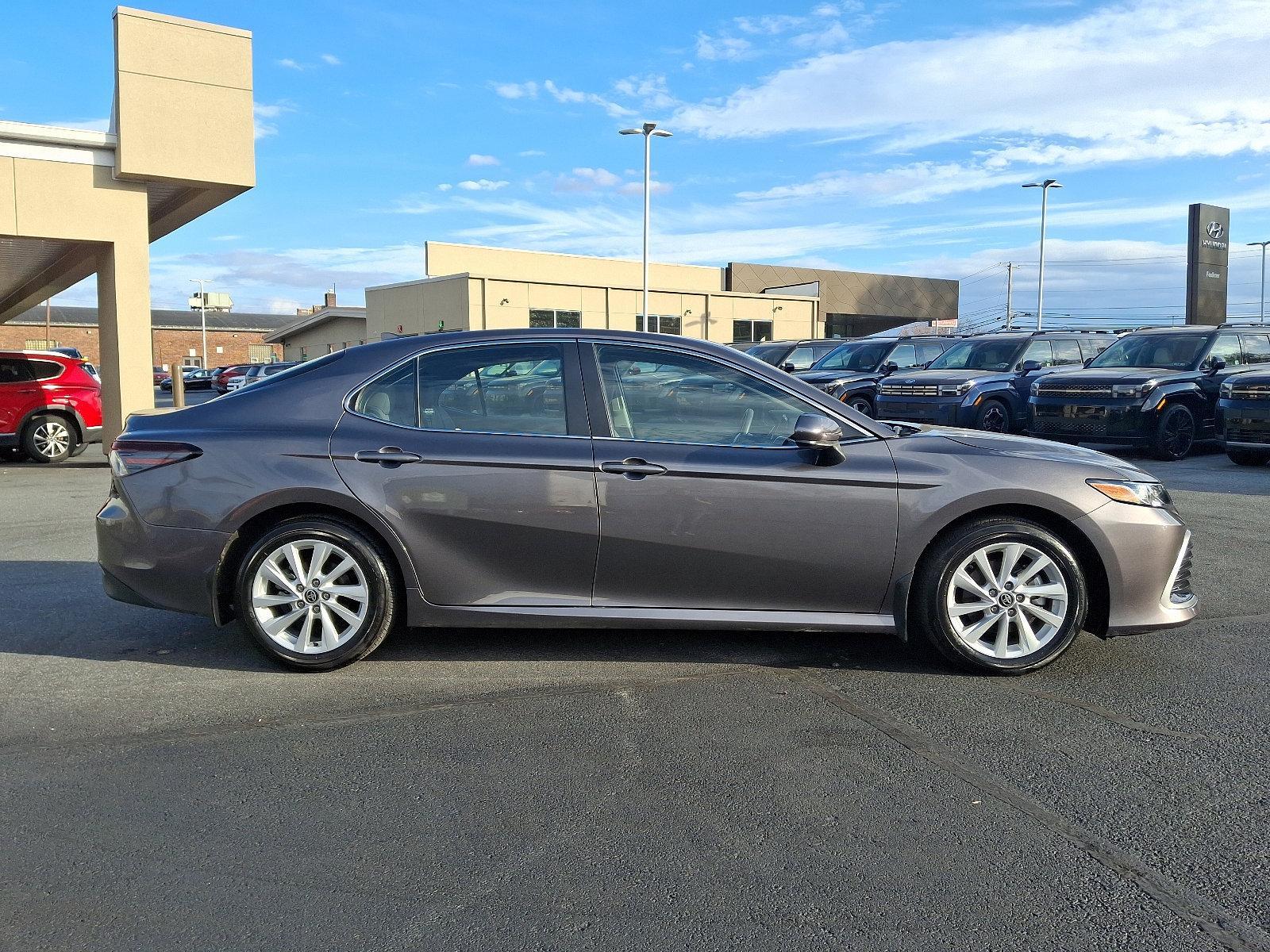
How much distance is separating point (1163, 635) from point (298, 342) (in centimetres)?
6290

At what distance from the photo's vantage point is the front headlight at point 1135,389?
1408cm

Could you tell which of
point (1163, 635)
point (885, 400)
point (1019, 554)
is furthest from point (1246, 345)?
point (1019, 554)

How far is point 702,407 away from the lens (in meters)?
5.00

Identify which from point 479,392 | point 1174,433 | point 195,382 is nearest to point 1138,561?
point 479,392

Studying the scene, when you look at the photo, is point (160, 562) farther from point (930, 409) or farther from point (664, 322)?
point (664, 322)

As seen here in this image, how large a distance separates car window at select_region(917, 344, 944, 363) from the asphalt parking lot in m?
14.5

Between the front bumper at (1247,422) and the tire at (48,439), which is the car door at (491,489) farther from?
the tire at (48,439)

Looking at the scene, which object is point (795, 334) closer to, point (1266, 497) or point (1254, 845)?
point (1266, 497)

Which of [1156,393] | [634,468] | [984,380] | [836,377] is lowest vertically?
[634,468]

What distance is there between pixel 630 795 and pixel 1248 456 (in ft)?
41.2

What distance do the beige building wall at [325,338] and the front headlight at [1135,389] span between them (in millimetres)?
43548

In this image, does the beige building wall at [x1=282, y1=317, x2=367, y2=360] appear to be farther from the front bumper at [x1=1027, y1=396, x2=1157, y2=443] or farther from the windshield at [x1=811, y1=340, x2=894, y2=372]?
the front bumper at [x1=1027, y1=396, x2=1157, y2=443]

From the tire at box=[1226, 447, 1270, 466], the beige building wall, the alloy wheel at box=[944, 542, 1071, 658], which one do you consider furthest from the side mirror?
the beige building wall

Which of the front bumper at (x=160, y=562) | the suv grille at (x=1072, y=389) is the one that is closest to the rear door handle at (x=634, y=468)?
the front bumper at (x=160, y=562)
